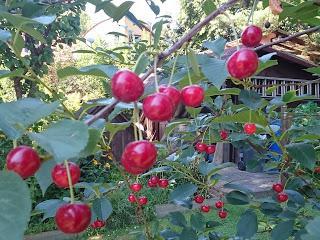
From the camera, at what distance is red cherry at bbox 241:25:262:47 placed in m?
0.75

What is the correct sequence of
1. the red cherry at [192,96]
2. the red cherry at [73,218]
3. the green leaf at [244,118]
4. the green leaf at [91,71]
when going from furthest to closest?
the green leaf at [244,118]
the green leaf at [91,71]
the red cherry at [192,96]
the red cherry at [73,218]

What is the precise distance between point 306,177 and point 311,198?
77mm

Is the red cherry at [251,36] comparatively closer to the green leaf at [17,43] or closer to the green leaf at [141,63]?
the green leaf at [141,63]

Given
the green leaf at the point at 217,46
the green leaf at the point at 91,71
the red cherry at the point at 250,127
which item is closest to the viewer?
the green leaf at the point at 91,71

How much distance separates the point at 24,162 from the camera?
474 millimetres

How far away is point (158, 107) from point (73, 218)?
0.17 m

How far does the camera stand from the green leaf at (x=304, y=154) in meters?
1.20

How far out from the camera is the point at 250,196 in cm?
146

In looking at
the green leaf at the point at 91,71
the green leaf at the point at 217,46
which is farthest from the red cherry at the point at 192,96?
the green leaf at the point at 217,46

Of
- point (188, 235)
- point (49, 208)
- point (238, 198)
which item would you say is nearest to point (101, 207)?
point (49, 208)

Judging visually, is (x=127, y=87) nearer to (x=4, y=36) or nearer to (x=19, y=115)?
(x=19, y=115)

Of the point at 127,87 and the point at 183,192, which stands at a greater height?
the point at 127,87

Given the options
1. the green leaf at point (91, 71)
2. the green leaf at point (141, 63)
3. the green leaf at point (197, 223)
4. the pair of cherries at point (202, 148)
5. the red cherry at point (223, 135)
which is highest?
the green leaf at point (141, 63)

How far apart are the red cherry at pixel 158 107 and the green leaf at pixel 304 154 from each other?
0.78 meters
